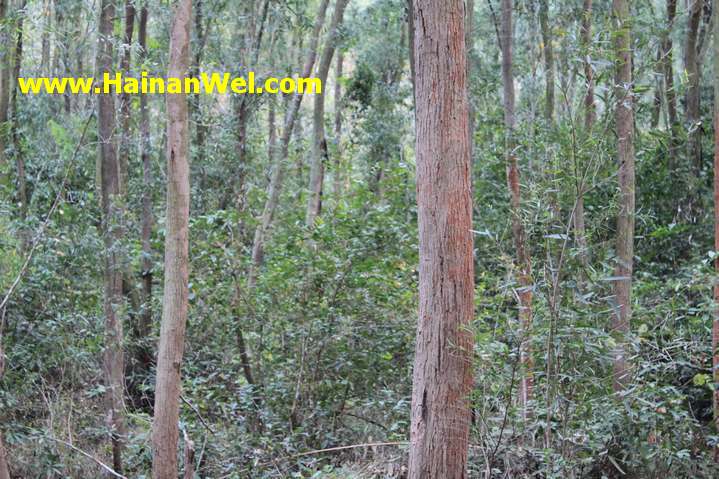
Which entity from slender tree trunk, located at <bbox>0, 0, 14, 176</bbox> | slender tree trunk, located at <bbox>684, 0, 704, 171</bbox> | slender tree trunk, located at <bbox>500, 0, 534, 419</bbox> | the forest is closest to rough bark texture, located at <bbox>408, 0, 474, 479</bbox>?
the forest

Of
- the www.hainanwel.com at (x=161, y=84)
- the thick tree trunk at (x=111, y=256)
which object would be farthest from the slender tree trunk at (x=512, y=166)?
the thick tree trunk at (x=111, y=256)

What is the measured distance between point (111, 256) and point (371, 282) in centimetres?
280

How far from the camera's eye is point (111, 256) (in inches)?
331

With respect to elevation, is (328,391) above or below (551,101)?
below

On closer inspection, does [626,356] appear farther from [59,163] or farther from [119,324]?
[59,163]

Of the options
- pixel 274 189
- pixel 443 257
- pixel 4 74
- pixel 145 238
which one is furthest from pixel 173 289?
pixel 4 74

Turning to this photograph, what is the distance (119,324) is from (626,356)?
5.06 metres

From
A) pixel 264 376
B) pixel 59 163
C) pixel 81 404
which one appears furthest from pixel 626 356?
pixel 59 163

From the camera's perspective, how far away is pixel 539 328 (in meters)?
5.41

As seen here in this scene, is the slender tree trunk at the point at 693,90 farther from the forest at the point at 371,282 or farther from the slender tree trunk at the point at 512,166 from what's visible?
the slender tree trunk at the point at 512,166

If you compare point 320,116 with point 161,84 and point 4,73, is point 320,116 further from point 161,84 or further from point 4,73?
point 4,73

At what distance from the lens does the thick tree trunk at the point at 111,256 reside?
805cm

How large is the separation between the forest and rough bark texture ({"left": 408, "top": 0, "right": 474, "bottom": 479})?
2 centimetres

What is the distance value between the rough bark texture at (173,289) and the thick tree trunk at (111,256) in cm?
114
